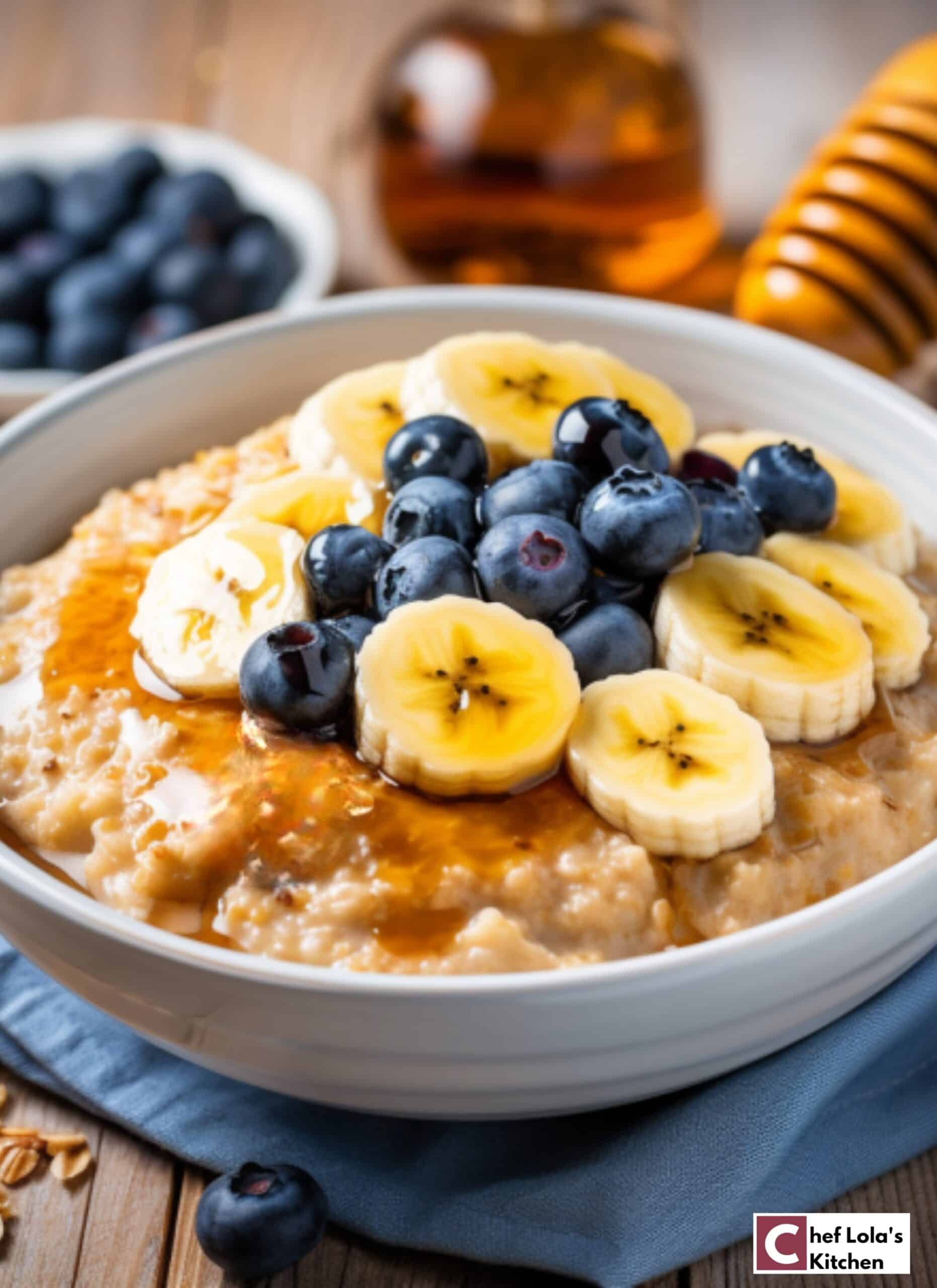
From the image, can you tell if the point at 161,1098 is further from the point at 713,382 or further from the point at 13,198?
the point at 13,198

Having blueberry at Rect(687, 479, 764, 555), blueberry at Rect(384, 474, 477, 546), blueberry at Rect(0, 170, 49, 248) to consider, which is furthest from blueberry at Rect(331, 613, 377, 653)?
blueberry at Rect(0, 170, 49, 248)

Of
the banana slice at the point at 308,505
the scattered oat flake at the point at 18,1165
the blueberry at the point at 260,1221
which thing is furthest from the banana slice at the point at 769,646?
the scattered oat flake at the point at 18,1165

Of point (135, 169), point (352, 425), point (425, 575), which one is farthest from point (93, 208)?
point (425, 575)

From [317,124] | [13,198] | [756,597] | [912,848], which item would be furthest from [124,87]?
[912,848]

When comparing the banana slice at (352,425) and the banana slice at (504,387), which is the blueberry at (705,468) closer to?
the banana slice at (504,387)

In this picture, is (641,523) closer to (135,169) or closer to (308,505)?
(308,505)

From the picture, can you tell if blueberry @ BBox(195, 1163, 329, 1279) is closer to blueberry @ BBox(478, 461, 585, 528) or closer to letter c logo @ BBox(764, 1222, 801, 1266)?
letter c logo @ BBox(764, 1222, 801, 1266)

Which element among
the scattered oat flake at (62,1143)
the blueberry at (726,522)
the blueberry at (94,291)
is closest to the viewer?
the scattered oat flake at (62,1143)
